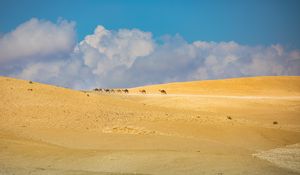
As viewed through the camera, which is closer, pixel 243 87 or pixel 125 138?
pixel 125 138

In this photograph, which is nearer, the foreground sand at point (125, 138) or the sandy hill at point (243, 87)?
Result: the foreground sand at point (125, 138)

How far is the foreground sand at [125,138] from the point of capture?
49.9 feet

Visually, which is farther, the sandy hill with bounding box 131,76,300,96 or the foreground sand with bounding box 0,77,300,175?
the sandy hill with bounding box 131,76,300,96

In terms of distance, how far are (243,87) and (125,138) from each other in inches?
2580

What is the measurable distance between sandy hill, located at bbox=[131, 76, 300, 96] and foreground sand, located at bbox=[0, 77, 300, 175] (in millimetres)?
28536

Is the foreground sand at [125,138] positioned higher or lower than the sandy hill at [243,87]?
lower

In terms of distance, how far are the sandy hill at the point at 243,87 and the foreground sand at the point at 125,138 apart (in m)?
28.5

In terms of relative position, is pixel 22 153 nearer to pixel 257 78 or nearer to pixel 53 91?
pixel 53 91

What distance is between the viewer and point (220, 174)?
1359 centimetres

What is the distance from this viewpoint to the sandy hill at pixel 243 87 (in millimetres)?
79188

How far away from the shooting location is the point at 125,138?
23.2 metres

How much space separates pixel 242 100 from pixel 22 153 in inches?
1643

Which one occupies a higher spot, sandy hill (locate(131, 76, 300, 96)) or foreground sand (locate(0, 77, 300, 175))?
sandy hill (locate(131, 76, 300, 96))

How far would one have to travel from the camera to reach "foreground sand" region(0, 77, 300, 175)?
1520 cm
